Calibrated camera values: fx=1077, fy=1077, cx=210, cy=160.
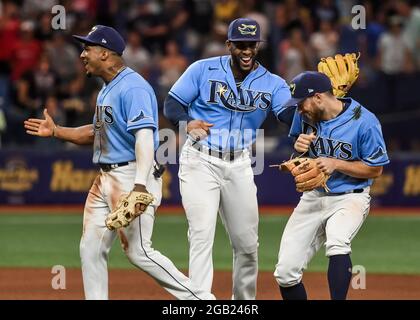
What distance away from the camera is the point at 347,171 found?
26.9 feet

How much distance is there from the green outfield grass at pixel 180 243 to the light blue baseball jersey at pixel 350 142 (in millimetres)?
3995

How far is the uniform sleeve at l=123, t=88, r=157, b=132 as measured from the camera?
7844mm

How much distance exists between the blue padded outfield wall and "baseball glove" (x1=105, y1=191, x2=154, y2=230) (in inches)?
382

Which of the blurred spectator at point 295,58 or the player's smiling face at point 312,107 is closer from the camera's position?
the player's smiling face at point 312,107

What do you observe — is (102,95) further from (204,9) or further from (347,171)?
(204,9)

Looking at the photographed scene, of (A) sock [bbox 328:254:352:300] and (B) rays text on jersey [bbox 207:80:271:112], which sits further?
(B) rays text on jersey [bbox 207:80:271:112]

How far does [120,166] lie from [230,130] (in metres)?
1.11

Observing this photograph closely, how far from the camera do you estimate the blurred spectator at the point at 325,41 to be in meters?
18.9

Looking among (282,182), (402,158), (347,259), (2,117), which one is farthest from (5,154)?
(347,259)

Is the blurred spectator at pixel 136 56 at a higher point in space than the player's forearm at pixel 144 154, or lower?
higher

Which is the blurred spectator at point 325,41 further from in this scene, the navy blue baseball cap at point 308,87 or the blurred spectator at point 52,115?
the navy blue baseball cap at point 308,87

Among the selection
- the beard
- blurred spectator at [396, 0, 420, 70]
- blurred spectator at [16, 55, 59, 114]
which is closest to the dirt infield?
the beard

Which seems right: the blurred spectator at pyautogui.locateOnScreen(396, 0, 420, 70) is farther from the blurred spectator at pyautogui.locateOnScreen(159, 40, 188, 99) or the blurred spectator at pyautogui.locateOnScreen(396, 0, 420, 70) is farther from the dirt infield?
the dirt infield

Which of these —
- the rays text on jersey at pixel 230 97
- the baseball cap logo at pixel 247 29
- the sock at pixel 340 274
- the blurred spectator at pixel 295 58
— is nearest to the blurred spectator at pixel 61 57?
the blurred spectator at pixel 295 58
